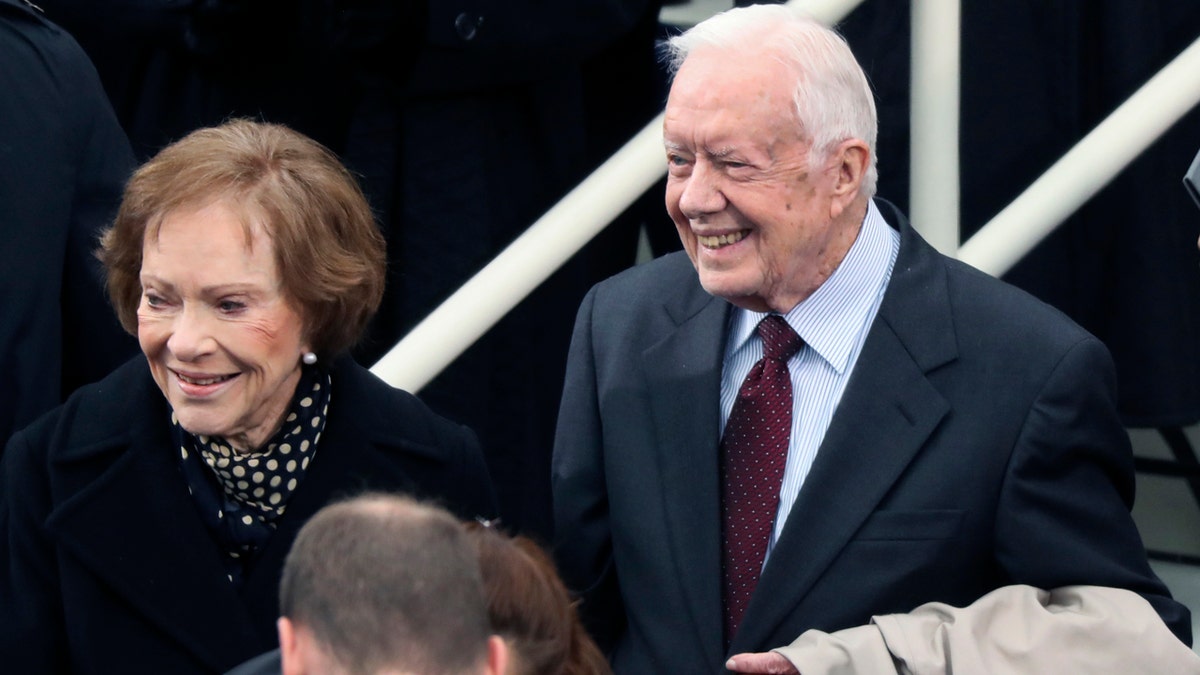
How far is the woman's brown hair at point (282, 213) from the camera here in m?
2.44

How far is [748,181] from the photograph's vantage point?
7.93 feet

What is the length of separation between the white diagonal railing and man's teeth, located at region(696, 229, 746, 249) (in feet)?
1.33

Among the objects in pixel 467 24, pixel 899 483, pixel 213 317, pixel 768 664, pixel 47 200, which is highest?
pixel 467 24

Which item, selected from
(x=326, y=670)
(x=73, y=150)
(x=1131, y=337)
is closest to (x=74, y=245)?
(x=73, y=150)

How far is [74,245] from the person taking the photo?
2814 mm

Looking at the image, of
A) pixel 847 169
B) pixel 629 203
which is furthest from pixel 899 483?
pixel 629 203

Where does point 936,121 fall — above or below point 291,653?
above

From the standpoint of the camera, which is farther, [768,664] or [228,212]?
[228,212]

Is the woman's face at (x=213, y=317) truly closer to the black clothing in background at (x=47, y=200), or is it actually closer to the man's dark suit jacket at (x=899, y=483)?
the black clothing in background at (x=47, y=200)

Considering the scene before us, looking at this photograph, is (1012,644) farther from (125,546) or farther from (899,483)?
(125,546)

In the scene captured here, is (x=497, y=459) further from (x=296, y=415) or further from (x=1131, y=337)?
(x=1131, y=337)

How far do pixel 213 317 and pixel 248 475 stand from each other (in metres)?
0.23

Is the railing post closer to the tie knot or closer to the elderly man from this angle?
the elderly man

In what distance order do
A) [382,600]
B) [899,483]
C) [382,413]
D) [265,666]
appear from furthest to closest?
[382,413]
[899,483]
[265,666]
[382,600]
